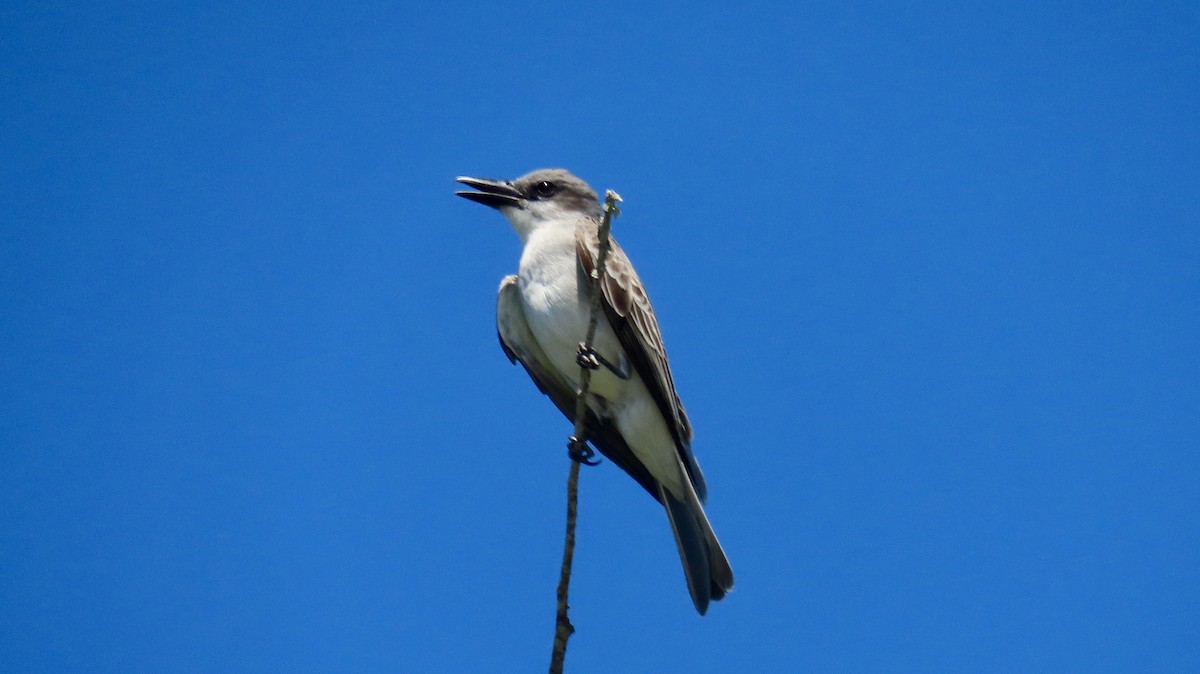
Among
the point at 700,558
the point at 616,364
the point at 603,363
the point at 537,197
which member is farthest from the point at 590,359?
the point at 537,197

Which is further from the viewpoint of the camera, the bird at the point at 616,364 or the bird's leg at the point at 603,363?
the bird at the point at 616,364

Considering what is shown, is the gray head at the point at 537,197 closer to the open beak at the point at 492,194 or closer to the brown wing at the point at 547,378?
the open beak at the point at 492,194

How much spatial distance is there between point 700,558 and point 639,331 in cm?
159

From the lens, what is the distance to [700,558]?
688 centimetres

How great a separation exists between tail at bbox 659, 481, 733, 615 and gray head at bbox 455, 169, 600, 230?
2419mm

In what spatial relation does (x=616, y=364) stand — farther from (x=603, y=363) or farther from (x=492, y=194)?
(x=492, y=194)

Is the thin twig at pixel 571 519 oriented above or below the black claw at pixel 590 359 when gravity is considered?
below

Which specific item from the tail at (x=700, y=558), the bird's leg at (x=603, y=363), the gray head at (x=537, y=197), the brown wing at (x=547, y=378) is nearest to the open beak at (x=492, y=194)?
the gray head at (x=537, y=197)

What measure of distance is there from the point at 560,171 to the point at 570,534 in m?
4.81

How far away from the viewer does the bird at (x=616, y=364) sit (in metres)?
6.98

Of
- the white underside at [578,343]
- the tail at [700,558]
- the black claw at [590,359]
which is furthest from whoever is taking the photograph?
the white underside at [578,343]

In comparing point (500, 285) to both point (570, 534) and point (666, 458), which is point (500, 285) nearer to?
point (666, 458)

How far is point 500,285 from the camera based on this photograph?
304 inches

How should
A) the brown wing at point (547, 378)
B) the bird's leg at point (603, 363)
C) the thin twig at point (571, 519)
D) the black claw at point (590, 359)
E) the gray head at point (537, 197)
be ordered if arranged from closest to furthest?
the thin twig at point (571, 519)
the black claw at point (590, 359)
the bird's leg at point (603, 363)
the brown wing at point (547, 378)
the gray head at point (537, 197)
